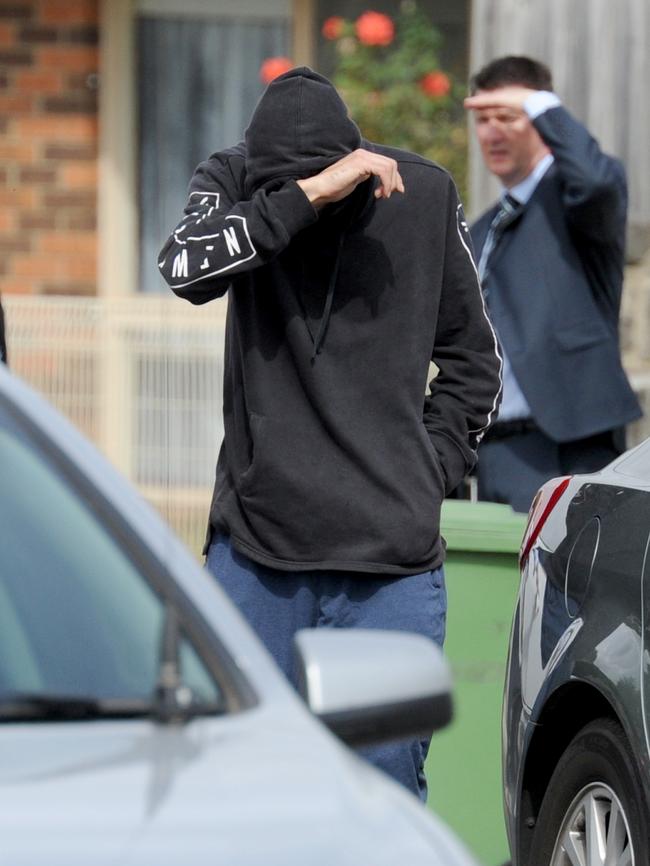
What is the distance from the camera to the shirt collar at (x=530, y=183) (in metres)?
5.46

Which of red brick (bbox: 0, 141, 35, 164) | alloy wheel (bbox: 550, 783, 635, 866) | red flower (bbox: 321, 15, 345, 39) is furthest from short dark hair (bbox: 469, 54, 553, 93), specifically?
red brick (bbox: 0, 141, 35, 164)

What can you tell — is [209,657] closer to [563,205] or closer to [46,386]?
[563,205]

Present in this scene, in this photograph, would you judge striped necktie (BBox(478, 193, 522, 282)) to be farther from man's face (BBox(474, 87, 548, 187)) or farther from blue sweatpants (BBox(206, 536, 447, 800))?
blue sweatpants (BBox(206, 536, 447, 800))

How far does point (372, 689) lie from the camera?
2211mm

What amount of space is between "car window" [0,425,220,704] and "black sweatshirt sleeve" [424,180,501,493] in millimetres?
1589

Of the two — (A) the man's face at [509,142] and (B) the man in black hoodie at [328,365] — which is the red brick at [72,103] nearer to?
(A) the man's face at [509,142]

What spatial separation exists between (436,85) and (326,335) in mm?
5249

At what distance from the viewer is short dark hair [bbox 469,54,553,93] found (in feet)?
18.3

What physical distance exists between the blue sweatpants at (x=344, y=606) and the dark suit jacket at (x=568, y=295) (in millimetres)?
1693

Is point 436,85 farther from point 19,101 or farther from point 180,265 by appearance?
point 180,265

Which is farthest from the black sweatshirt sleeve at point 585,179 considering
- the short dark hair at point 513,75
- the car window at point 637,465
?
the car window at point 637,465

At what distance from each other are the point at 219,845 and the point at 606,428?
3.57 metres

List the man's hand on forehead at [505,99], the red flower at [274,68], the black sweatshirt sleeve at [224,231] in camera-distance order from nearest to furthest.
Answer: the black sweatshirt sleeve at [224,231] < the man's hand on forehead at [505,99] < the red flower at [274,68]

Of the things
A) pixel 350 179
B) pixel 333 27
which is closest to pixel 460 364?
pixel 350 179
